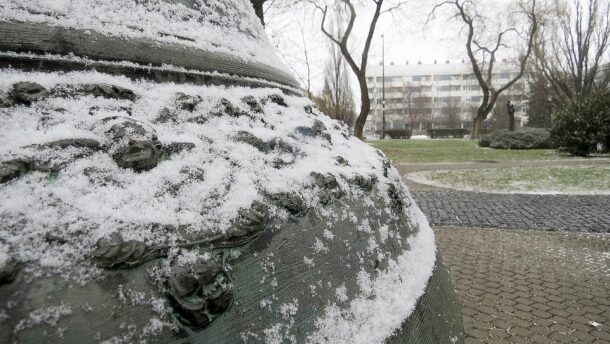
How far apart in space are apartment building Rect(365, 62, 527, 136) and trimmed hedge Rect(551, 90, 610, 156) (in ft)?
184

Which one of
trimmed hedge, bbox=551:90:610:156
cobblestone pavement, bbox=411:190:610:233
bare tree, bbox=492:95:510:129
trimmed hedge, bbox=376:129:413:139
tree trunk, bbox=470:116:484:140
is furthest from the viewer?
bare tree, bbox=492:95:510:129

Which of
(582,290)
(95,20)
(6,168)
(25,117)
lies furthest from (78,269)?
(582,290)

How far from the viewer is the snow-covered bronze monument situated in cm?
57

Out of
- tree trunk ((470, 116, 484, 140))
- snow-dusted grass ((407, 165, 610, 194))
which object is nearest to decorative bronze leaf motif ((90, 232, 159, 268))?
snow-dusted grass ((407, 165, 610, 194))

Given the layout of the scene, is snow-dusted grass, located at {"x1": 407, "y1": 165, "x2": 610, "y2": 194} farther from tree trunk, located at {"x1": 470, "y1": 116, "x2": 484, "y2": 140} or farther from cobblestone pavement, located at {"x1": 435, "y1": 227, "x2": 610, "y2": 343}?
tree trunk, located at {"x1": 470, "y1": 116, "x2": 484, "y2": 140}

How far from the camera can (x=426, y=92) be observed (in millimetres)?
88188

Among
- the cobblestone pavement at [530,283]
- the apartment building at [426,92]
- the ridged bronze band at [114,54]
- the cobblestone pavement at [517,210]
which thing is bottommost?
the cobblestone pavement at [517,210]

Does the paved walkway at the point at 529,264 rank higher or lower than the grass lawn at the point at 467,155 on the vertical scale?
higher

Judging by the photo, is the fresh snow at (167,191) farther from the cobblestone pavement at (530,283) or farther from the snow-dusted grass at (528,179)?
the snow-dusted grass at (528,179)

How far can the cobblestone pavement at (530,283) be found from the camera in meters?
3.19

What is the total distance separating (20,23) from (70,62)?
0.34 feet

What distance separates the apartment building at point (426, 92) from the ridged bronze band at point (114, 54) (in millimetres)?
74409

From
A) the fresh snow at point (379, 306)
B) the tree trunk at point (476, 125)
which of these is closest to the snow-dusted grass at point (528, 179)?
the fresh snow at point (379, 306)

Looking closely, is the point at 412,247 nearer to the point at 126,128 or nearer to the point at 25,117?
the point at 126,128
